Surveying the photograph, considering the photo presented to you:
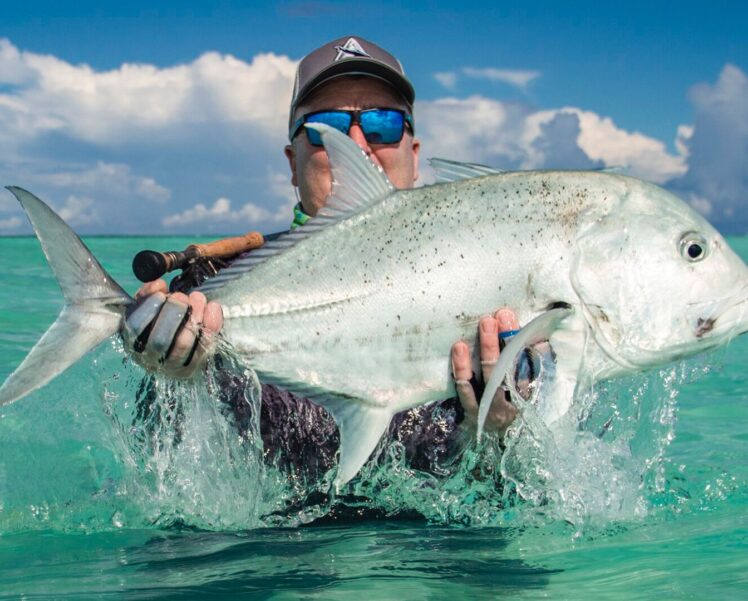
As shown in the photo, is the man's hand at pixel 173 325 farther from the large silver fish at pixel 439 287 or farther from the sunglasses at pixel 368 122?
the sunglasses at pixel 368 122

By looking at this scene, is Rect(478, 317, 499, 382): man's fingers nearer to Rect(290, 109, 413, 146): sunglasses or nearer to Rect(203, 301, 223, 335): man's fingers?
Rect(203, 301, 223, 335): man's fingers

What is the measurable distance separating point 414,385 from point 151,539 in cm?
126

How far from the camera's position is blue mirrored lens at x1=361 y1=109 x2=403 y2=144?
3.76 m

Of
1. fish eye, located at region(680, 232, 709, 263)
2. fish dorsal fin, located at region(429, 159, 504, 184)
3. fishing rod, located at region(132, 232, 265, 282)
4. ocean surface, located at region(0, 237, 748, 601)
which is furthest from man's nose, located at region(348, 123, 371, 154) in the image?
fish eye, located at region(680, 232, 709, 263)

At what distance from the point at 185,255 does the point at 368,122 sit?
3.60 ft

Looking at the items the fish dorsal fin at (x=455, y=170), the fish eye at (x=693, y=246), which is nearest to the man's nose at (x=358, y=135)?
the fish dorsal fin at (x=455, y=170)

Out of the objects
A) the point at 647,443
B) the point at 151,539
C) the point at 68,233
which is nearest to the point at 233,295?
the point at 68,233

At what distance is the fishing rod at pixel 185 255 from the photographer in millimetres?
2793

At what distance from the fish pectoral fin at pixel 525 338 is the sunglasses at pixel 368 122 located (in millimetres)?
1648

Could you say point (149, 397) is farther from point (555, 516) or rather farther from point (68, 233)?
point (555, 516)

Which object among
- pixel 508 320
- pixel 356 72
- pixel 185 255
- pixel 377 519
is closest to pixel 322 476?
pixel 377 519

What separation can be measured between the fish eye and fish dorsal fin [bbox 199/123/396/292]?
31.4 inches

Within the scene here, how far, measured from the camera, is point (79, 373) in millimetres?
3695

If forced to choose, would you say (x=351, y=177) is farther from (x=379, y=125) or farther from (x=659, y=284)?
(x=379, y=125)
